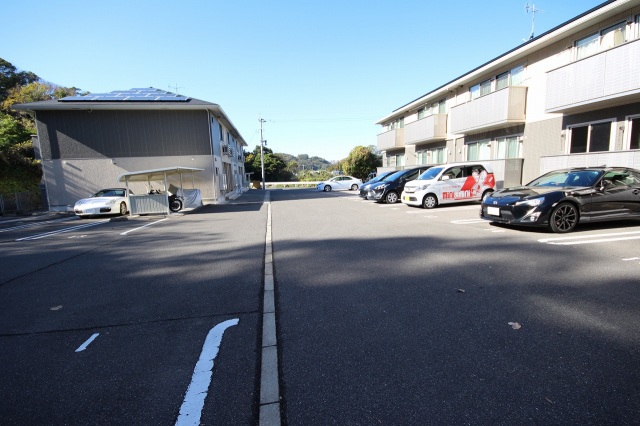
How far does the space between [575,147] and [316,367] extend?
46.8 ft

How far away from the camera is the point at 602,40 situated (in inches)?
415

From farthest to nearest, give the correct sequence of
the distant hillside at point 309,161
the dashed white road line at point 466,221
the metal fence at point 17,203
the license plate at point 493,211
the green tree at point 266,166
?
the distant hillside at point 309,161
the green tree at point 266,166
the metal fence at point 17,203
the dashed white road line at point 466,221
the license plate at point 493,211

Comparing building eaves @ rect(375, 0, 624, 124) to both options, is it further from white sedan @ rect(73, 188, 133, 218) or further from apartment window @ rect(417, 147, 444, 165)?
white sedan @ rect(73, 188, 133, 218)

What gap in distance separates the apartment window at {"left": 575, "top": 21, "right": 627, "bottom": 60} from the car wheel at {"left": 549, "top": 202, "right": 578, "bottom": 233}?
295 inches

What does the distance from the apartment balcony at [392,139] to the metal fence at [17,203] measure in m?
25.0

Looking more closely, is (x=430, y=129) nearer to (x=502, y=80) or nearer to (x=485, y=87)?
(x=485, y=87)

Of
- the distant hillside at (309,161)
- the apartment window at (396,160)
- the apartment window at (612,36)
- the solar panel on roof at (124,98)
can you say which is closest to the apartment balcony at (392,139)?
the apartment window at (396,160)

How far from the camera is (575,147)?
11891 mm

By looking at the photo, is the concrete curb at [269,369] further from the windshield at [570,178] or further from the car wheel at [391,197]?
the car wheel at [391,197]

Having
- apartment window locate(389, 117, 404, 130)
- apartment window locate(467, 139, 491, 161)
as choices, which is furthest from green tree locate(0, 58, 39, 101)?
apartment window locate(467, 139, 491, 161)

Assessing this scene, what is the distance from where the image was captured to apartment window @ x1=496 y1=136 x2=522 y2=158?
14383 mm

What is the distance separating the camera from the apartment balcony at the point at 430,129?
1944cm

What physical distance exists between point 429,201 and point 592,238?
606cm

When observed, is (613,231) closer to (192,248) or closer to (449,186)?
(449,186)
